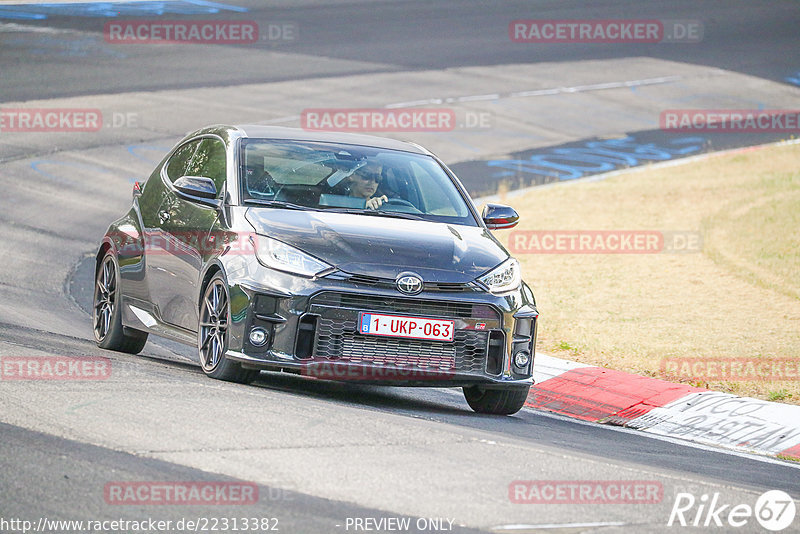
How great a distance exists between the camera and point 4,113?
74.2 ft

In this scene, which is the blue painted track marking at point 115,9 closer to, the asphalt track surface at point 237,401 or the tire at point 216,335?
the asphalt track surface at point 237,401

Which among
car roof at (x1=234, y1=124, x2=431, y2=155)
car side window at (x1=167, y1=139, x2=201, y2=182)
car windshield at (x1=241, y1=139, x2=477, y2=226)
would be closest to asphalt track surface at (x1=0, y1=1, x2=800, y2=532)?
car windshield at (x1=241, y1=139, x2=477, y2=226)

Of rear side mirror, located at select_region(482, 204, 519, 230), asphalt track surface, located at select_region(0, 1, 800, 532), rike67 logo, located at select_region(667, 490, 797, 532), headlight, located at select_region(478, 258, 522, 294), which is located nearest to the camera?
asphalt track surface, located at select_region(0, 1, 800, 532)

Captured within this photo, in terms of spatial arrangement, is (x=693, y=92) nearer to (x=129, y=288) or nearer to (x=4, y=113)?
(x=4, y=113)

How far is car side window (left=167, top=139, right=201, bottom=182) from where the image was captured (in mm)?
10195

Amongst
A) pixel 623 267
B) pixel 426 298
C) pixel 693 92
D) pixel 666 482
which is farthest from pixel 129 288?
pixel 693 92

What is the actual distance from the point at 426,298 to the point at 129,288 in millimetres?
2853

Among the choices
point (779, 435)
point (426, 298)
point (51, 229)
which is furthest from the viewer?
point (51, 229)

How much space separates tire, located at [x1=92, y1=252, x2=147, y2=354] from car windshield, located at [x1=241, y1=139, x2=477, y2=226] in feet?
5.78

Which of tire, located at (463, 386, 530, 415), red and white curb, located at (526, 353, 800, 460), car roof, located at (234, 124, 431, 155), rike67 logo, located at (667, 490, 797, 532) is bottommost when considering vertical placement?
red and white curb, located at (526, 353, 800, 460)

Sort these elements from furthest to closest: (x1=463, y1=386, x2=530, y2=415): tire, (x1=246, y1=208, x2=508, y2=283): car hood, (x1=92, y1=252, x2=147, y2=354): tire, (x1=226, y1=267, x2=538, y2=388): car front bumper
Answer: (x1=92, y1=252, x2=147, y2=354): tire < (x1=463, y1=386, x2=530, y2=415): tire < (x1=246, y1=208, x2=508, y2=283): car hood < (x1=226, y1=267, x2=538, y2=388): car front bumper

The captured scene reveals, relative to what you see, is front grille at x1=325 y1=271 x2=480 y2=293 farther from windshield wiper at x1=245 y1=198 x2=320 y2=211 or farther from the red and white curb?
the red and white curb

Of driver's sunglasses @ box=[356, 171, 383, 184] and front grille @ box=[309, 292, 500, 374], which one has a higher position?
driver's sunglasses @ box=[356, 171, 383, 184]

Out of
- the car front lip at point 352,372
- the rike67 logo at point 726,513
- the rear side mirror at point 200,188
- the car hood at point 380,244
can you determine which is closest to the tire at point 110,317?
the rear side mirror at point 200,188
